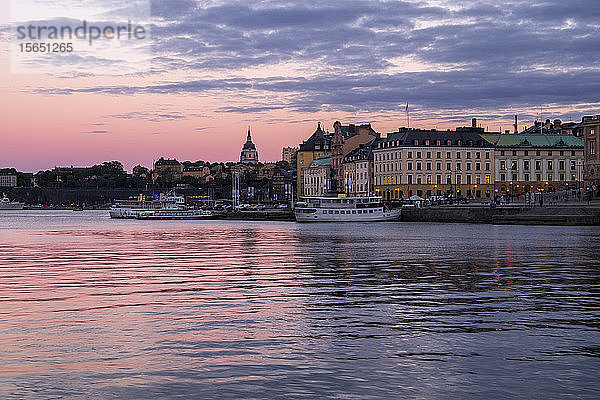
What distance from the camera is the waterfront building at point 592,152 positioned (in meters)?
124

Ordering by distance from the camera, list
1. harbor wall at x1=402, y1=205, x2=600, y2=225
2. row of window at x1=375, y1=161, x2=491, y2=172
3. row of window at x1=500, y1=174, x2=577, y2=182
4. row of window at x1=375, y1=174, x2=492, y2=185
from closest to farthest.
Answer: harbor wall at x1=402, y1=205, x2=600, y2=225
row of window at x1=375, y1=161, x2=491, y2=172
row of window at x1=375, y1=174, x2=492, y2=185
row of window at x1=500, y1=174, x2=577, y2=182

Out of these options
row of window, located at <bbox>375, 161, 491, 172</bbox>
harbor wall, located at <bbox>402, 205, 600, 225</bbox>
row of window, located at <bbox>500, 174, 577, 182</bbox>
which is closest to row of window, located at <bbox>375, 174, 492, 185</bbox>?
row of window, located at <bbox>375, 161, 491, 172</bbox>

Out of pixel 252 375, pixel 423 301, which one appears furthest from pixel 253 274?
pixel 252 375

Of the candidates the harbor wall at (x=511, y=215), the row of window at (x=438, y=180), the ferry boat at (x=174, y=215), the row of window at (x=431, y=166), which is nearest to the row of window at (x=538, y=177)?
the row of window at (x=438, y=180)

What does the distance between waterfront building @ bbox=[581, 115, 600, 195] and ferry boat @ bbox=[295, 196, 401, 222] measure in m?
29.8

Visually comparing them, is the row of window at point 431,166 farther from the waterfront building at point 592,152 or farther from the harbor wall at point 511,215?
the waterfront building at point 592,152

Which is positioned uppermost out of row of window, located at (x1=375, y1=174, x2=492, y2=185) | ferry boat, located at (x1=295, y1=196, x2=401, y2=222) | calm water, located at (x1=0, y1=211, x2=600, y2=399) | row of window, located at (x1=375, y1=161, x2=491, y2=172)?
row of window, located at (x1=375, y1=161, x2=491, y2=172)

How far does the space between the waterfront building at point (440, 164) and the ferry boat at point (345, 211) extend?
4245 cm

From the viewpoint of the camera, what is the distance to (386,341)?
704 inches

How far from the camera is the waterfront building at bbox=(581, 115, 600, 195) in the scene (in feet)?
407

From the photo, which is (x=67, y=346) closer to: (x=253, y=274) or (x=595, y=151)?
(x=253, y=274)

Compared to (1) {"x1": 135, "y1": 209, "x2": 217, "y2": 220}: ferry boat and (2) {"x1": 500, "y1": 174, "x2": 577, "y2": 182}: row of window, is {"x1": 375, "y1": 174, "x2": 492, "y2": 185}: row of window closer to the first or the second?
(2) {"x1": 500, "y1": 174, "x2": 577, "y2": 182}: row of window

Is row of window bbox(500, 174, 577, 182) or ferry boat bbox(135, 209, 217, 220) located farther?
row of window bbox(500, 174, 577, 182)

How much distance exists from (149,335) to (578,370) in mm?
9408
